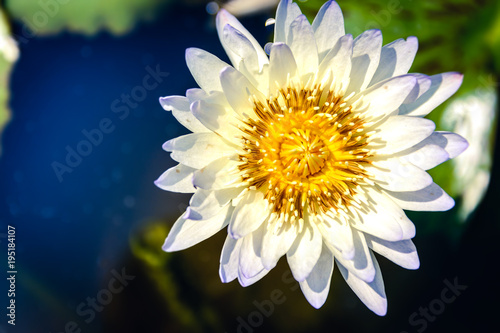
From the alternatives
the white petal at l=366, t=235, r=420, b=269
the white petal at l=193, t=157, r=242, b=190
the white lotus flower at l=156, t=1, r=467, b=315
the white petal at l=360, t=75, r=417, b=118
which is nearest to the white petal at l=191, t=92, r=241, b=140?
the white lotus flower at l=156, t=1, r=467, b=315

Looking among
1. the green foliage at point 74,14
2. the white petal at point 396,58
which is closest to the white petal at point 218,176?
the white petal at point 396,58

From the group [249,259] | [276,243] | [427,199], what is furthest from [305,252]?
[427,199]

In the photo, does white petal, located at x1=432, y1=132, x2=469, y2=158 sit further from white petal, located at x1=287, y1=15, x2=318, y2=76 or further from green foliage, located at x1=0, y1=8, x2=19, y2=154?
green foliage, located at x1=0, y1=8, x2=19, y2=154

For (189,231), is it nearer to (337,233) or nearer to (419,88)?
(337,233)

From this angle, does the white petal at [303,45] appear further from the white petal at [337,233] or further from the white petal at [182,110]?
the white petal at [337,233]

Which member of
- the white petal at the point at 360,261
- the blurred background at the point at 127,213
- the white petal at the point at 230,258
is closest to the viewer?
the white petal at the point at 360,261

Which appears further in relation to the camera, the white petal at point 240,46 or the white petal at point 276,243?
the white petal at point 276,243
